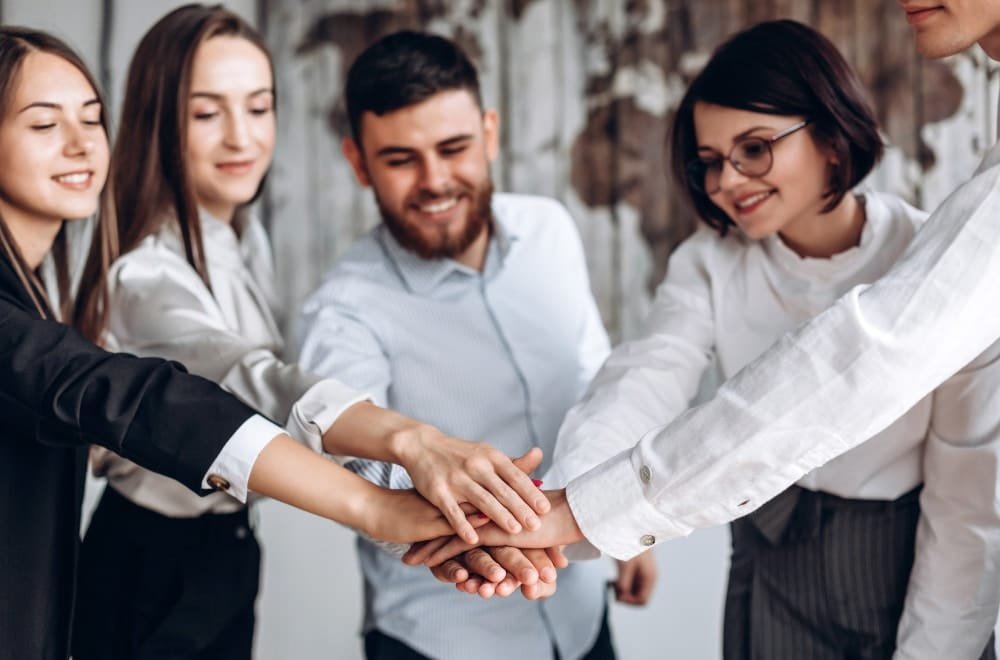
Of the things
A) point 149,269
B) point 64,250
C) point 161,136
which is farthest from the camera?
point 161,136

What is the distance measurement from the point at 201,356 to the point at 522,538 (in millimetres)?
579

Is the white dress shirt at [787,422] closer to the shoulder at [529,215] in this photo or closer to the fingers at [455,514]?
the fingers at [455,514]

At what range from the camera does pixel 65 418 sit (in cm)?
131

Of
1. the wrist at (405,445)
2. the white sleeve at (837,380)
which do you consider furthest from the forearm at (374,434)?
the white sleeve at (837,380)

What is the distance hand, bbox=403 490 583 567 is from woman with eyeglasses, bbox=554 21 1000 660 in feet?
0.46

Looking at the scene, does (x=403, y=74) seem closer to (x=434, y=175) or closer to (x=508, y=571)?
(x=434, y=175)

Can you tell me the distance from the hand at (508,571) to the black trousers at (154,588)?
529 mm

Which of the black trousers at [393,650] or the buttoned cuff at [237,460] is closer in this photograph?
the buttoned cuff at [237,460]

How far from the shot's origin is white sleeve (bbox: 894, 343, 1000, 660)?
1.39m

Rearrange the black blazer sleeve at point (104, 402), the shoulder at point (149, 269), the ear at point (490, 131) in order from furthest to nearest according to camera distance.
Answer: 1. the ear at point (490, 131)
2. the shoulder at point (149, 269)
3. the black blazer sleeve at point (104, 402)

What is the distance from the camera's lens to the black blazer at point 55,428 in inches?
52.1

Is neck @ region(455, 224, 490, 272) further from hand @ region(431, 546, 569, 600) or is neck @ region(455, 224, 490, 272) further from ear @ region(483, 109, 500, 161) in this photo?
hand @ region(431, 546, 569, 600)

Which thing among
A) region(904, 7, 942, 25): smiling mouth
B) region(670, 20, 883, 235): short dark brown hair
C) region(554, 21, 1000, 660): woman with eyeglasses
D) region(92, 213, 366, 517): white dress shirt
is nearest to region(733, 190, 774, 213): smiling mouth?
region(554, 21, 1000, 660): woman with eyeglasses

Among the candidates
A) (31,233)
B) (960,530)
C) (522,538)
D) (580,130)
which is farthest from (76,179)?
(580,130)
